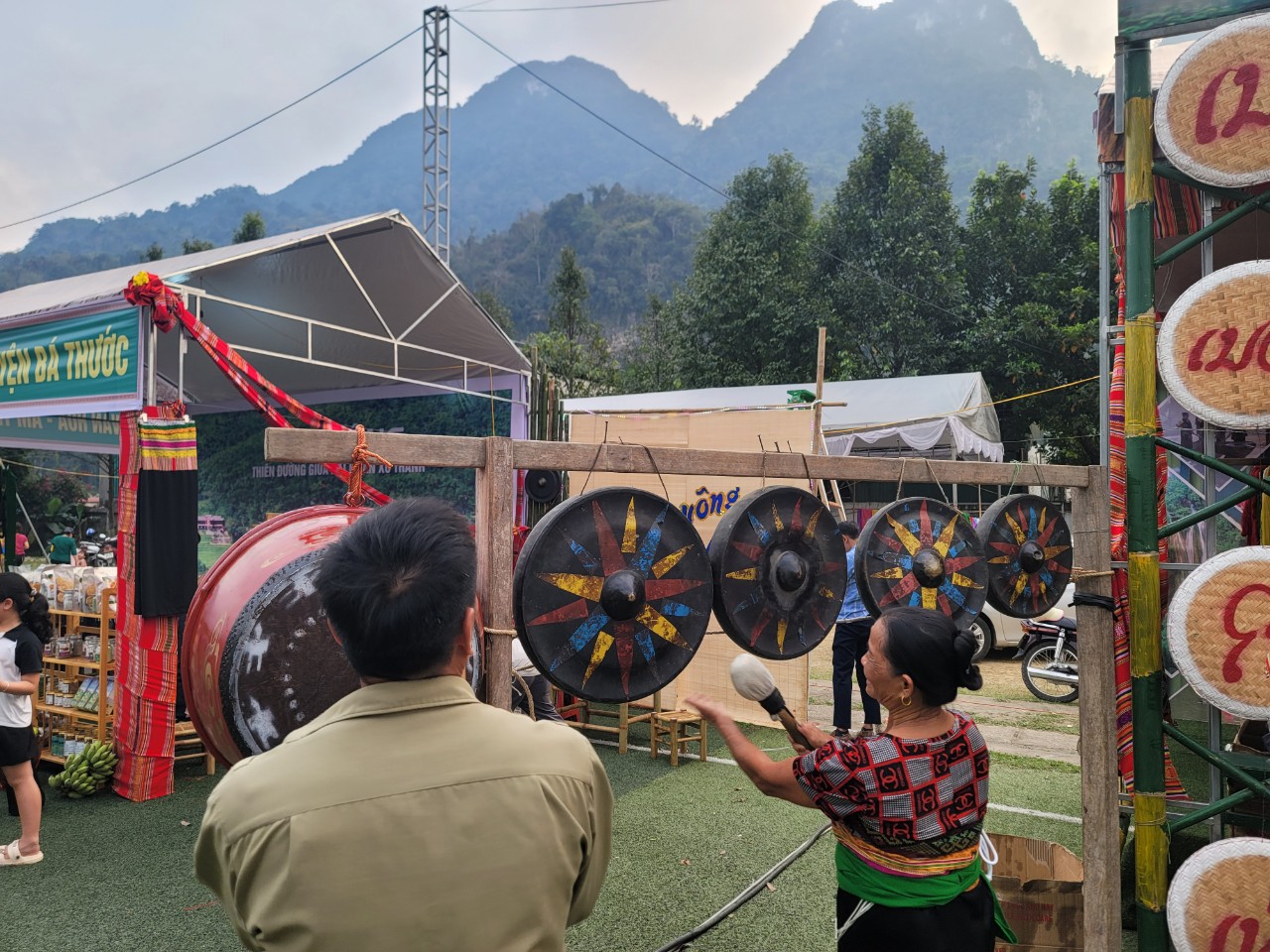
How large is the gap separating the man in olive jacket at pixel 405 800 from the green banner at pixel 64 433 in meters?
10.8

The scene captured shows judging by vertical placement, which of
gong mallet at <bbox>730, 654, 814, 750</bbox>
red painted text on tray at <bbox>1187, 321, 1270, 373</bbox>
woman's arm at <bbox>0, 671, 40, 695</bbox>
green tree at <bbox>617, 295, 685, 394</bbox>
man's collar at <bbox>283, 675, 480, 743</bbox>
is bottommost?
woman's arm at <bbox>0, 671, 40, 695</bbox>

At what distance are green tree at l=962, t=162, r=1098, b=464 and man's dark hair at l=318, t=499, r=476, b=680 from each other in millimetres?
15606

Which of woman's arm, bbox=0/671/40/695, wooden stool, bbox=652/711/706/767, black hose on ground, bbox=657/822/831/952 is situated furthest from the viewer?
wooden stool, bbox=652/711/706/767

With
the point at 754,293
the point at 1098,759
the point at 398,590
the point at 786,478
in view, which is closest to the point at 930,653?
the point at 786,478

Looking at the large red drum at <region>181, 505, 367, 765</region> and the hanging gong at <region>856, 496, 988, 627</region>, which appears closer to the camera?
the large red drum at <region>181, 505, 367, 765</region>

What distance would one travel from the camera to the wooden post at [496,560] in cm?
204

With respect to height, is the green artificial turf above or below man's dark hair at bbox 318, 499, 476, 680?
below

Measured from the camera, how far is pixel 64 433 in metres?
10.5

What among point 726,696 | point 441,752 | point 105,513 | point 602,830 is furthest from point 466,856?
point 105,513

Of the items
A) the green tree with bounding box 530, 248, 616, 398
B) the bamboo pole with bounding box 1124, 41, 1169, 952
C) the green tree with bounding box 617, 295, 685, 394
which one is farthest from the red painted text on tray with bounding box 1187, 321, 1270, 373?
the green tree with bounding box 617, 295, 685, 394

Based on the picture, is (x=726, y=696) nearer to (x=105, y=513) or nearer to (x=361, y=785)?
(x=361, y=785)

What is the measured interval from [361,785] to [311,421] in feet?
9.99

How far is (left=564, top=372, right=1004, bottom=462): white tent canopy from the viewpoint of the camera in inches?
434

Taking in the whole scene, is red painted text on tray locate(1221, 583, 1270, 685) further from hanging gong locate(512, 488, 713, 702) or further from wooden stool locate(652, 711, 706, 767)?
wooden stool locate(652, 711, 706, 767)
